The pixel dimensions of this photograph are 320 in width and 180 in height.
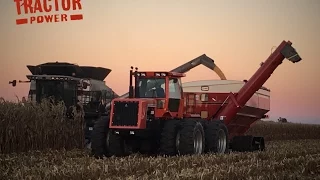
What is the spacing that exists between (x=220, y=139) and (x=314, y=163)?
4561 millimetres

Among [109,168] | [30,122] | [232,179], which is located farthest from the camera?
[30,122]

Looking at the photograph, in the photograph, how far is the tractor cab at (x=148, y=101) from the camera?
555 inches

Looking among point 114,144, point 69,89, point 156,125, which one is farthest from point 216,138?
point 69,89

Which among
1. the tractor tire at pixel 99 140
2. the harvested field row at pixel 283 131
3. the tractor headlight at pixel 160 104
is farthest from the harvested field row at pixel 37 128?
the harvested field row at pixel 283 131

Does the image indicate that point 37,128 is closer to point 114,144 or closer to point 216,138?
point 114,144

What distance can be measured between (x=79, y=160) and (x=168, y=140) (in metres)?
2.47

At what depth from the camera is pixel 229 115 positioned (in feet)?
59.9

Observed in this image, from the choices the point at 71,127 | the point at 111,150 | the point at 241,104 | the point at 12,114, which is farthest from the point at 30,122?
the point at 241,104

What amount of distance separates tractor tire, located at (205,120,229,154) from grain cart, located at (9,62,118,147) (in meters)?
5.02

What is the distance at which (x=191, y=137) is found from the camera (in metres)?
14.2

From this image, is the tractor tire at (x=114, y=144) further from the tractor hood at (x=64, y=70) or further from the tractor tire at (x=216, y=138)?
the tractor hood at (x=64, y=70)

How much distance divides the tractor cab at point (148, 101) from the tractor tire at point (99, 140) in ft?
1.48

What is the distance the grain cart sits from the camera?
20.1 metres

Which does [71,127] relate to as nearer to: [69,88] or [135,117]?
[69,88]
